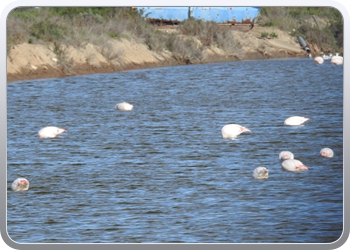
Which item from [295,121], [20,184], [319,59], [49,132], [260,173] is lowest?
[319,59]

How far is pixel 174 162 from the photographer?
1598 centimetres

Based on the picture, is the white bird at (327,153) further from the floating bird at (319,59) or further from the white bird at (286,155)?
the floating bird at (319,59)

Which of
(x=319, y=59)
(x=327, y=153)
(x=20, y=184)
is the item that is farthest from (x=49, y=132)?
(x=319, y=59)

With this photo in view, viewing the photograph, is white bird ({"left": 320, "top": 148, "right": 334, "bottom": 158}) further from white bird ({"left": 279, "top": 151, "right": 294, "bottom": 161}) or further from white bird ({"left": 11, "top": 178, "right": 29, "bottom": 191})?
white bird ({"left": 11, "top": 178, "right": 29, "bottom": 191})

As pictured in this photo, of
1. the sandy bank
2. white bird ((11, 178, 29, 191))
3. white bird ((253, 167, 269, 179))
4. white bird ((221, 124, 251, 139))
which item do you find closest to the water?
white bird ((11, 178, 29, 191))

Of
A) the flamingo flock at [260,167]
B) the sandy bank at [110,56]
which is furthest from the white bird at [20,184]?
the sandy bank at [110,56]

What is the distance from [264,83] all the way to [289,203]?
2408 centimetres

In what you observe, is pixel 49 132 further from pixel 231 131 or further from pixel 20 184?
pixel 20 184

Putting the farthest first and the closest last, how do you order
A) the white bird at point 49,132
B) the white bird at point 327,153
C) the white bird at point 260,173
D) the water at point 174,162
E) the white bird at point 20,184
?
the white bird at point 49,132
the white bird at point 327,153
the white bird at point 260,173
the white bird at point 20,184
the water at point 174,162

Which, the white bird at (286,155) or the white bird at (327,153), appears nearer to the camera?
the white bird at (327,153)

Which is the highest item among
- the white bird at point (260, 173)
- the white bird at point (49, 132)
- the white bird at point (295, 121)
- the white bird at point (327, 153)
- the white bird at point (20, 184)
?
the white bird at point (20, 184)

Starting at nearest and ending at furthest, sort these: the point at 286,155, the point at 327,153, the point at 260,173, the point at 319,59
Result: the point at 260,173 < the point at 327,153 < the point at 286,155 < the point at 319,59

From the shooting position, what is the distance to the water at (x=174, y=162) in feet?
30.9

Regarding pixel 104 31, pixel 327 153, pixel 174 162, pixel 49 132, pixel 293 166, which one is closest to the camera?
pixel 293 166
